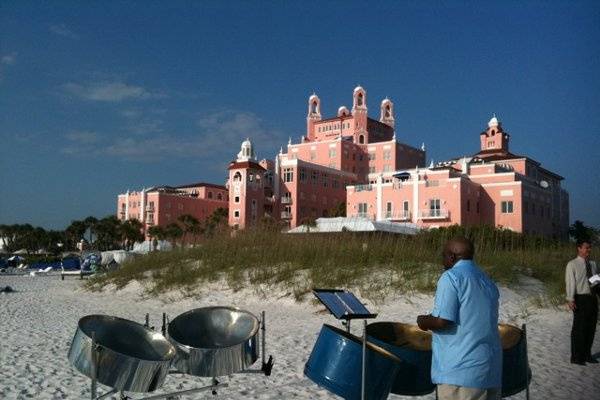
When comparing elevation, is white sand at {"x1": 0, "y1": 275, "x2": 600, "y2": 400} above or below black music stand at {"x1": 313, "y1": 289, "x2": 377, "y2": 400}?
below

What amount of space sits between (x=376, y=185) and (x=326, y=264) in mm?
39082

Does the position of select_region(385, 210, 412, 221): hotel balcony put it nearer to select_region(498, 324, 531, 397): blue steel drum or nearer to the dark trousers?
the dark trousers

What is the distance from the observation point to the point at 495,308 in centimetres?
401

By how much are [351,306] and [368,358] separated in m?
0.92

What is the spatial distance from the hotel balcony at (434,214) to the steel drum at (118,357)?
48770 mm

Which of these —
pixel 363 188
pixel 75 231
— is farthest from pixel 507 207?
pixel 75 231

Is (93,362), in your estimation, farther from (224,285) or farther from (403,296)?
(224,285)

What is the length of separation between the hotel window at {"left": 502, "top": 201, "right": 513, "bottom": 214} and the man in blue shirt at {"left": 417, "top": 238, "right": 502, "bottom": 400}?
52348mm

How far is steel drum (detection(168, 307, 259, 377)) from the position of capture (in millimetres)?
5129

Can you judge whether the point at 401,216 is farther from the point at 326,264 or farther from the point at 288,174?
the point at 326,264

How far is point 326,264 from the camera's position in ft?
60.3

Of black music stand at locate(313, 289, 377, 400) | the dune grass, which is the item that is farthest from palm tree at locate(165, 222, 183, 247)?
black music stand at locate(313, 289, 377, 400)

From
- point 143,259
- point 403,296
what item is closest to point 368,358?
point 403,296

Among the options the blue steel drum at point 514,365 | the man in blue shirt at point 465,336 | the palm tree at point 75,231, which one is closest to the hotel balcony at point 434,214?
the blue steel drum at point 514,365
